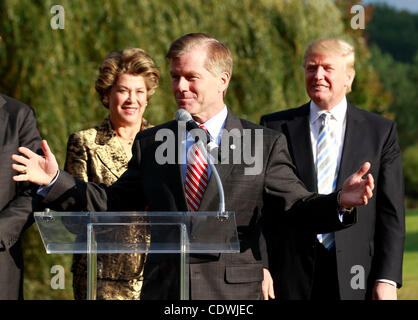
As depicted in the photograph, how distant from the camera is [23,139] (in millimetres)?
4531

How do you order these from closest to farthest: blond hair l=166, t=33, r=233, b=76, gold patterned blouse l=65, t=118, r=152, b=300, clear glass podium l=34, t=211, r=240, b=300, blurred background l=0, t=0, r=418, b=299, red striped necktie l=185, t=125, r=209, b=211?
clear glass podium l=34, t=211, r=240, b=300 → red striped necktie l=185, t=125, r=209, b=211 → blond hair l=166, t=33, r=233, b=76 → gold patterned blouse l=65, t=118, r=152, b=300 → blurred background l=0, t=0, r=418, b=299

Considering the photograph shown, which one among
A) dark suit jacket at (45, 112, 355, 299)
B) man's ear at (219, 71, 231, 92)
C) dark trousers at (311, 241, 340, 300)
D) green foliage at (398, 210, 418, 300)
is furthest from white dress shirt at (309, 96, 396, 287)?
green foliage at (398, 210, 418, 300)

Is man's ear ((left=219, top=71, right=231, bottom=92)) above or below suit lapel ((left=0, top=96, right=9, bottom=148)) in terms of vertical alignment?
above

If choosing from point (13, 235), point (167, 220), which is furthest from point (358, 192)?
point (13, 235)

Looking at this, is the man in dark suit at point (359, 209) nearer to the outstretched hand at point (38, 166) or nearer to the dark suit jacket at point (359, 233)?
the dark suit jacket at point (359, 233)

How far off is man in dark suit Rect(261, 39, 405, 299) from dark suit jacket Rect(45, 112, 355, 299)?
81cm

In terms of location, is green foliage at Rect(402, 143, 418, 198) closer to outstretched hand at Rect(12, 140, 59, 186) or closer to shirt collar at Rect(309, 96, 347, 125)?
shirt collar at Rect(309, 96, 347, 125)

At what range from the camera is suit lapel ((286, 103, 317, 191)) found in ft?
15.7

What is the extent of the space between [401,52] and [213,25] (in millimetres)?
71156

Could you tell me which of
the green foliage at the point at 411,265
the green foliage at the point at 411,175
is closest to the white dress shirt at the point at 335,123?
the green foliage at the point at 411,265

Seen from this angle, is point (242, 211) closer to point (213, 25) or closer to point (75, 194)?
point (75, 194)

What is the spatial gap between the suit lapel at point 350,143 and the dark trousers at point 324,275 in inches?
15.6

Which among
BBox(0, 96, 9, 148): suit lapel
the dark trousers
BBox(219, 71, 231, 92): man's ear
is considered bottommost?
the dark trousers

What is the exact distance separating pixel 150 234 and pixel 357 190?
3.34 ft
